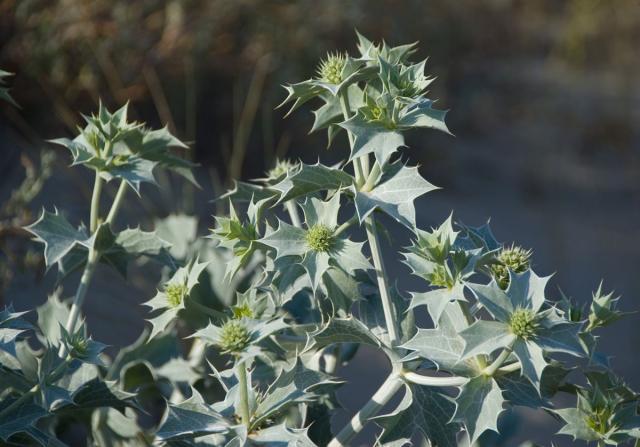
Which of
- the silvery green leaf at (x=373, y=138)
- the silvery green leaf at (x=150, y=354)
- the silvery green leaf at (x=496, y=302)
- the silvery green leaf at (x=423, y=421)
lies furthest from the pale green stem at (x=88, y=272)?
the silvery green leaf at (x=496, y=302)

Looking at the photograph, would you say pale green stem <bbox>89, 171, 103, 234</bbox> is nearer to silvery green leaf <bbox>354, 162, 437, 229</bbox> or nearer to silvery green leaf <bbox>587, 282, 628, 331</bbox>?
silvery green leaf <bbox>354, 162, 437, 229</bbox>

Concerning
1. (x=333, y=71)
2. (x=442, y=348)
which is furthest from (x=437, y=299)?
(x=333, y=71)

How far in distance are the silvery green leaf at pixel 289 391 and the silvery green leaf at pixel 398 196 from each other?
0.26m

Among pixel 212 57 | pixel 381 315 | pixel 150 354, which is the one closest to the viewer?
pixel 381 315

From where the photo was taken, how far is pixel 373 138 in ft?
3.84

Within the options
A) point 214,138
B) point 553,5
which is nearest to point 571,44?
point 553,5

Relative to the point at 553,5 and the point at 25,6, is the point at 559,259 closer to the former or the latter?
the point at 25,6

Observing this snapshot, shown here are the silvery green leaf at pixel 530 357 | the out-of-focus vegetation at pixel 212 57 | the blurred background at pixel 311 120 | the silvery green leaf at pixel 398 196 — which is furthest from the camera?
the out-of-focus vegetation at pixel 212 57

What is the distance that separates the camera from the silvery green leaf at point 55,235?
4.38ft

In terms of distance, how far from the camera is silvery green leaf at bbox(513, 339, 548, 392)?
1.06 m

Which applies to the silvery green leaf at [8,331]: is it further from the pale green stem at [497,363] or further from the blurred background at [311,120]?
the blurred background at [311,120]

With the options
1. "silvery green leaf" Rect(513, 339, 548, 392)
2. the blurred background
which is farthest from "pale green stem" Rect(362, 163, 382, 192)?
the blurred background

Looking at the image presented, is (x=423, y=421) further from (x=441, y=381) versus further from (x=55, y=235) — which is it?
(x=55, y=235)

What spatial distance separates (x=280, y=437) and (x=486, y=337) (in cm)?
32
